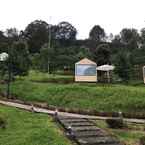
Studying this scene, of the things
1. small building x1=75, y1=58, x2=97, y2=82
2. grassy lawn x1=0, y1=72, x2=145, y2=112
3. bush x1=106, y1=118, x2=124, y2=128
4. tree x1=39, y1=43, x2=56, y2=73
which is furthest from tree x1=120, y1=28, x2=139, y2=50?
bush x1=106, y1=118, x2=124, y2=128

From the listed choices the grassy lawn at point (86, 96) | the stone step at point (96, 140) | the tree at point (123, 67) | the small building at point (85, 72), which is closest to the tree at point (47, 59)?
the small building at point (85, 72)

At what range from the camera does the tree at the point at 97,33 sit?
80.0 metres

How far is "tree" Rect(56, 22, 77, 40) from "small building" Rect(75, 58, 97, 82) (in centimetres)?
4359

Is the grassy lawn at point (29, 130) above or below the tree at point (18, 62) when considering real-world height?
below

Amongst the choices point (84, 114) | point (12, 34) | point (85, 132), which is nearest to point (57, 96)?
point (84, 114)

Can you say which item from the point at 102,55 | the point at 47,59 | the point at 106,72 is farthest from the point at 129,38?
the point at 106,72

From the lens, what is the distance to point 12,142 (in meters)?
14.9

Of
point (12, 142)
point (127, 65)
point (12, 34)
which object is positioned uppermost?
point (12, 34)

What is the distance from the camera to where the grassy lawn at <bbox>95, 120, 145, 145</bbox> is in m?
16.2

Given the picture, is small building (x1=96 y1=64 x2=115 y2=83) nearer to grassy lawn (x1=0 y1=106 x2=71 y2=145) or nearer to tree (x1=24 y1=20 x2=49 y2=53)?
grassy lawn (x1=0 y1=106 x2=71 y2=145)

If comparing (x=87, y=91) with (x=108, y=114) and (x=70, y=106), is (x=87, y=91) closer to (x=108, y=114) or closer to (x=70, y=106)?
(x=70, y=106)

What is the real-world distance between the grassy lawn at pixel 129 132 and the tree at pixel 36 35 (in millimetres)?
44790

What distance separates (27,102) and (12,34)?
43716 millimetres

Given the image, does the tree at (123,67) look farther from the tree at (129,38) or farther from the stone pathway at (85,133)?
the tree at (129,38)
